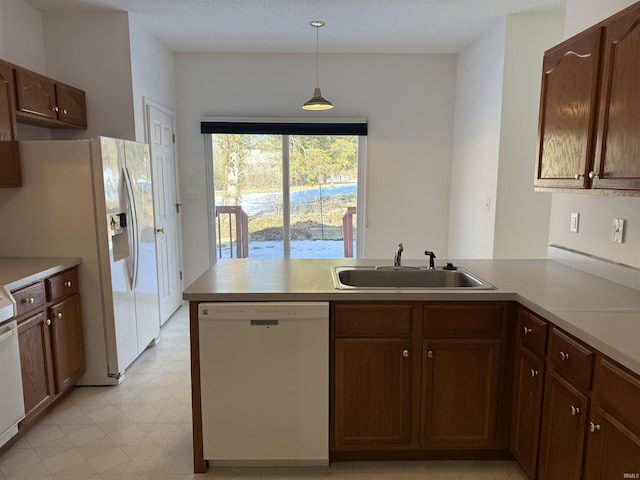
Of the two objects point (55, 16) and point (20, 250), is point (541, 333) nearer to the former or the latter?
point (20, 250)

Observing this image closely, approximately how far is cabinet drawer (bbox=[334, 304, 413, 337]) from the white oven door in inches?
62.5

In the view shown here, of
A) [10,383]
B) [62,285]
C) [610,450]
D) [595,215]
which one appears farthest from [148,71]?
[610,450]

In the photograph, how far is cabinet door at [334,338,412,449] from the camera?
2010 millimetres

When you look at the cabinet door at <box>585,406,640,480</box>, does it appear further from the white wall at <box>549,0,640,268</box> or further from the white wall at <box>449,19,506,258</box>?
the white wall at <box>449,19,506,258</box>

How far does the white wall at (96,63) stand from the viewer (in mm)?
3391

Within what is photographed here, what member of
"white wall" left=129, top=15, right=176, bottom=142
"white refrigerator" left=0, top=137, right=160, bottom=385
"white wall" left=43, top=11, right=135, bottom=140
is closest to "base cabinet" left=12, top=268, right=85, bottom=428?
"white refrigerator" left=0, top=137, right=160, bottom=385

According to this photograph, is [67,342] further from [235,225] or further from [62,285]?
[235,225]

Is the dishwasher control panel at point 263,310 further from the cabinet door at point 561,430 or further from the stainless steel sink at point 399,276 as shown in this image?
the cabinet door at point 561,430

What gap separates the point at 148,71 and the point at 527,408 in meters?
3.84

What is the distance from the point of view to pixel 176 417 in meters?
2.57

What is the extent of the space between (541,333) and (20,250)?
3027mm

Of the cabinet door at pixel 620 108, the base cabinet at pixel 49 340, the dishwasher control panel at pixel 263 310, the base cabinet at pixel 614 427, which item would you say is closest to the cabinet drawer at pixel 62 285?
the base cabinet at pixel 49 340

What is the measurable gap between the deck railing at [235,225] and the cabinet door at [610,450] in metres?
4.02

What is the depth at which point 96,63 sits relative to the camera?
3.43 meters
